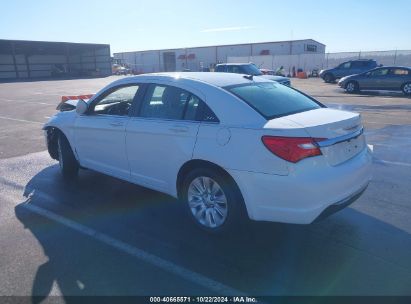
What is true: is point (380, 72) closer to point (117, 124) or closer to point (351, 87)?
point (351, 87)

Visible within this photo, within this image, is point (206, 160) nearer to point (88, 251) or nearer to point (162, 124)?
point (162, 124)

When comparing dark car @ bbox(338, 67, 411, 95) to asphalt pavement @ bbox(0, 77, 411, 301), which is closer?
asphalt pavement @ bbox(0, 77, 411, 301)

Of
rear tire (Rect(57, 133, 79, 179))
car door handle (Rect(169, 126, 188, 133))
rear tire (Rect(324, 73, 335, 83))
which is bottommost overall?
rear tire (Rect(57, 133, 79, 179))

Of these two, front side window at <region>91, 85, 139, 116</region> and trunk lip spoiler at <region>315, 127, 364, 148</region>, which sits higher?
front side window at <region>91, 85, 139, 116</region>

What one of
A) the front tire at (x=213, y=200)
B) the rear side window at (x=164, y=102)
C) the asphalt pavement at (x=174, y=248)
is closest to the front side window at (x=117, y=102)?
the rear side window at (x=164, y=102)

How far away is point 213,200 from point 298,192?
0.99 m

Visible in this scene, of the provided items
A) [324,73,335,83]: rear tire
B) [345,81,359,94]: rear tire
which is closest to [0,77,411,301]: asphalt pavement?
[345,81,359,94]: rear tire

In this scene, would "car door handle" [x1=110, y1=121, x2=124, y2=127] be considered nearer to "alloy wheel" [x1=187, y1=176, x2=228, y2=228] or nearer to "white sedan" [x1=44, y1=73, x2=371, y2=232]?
"white sedan" [x1=44, y1=73, x2=371, y2=232]

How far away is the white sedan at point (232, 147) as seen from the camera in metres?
3.27

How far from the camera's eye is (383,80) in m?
19.1

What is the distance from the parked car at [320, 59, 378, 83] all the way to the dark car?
7.87m

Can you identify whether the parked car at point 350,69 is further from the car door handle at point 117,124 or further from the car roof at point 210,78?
the car door handle at point 117,124

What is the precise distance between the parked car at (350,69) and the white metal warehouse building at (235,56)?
16056 mm

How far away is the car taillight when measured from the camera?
10.5 feet
